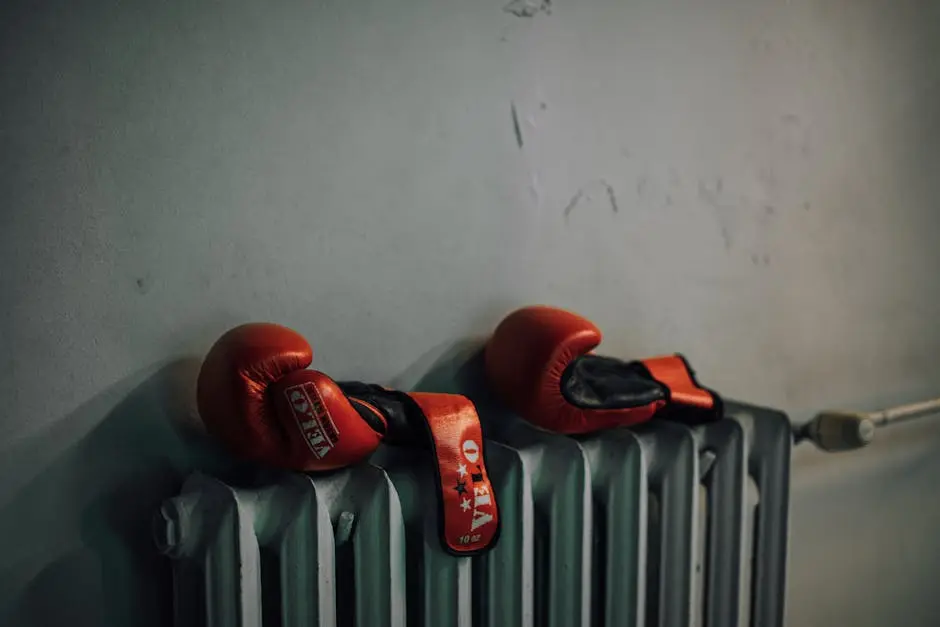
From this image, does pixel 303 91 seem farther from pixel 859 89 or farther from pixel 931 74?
pixel 931 74

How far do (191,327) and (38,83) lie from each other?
0.26 meters

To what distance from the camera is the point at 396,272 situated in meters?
0.98

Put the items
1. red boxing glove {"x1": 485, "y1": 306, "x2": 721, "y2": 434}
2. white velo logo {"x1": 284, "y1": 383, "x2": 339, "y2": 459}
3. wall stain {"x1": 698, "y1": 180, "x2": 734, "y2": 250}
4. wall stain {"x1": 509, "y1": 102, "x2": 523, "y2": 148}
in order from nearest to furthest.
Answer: white velo logo {"x1": 284, "y1": 383, "x2": 339, "y2": 459}, red boxing glove {"x1": 485, "y1": 306, "x2": 721, "y2": 434}, wall stain {"x1": 509, "y1": 102, "x2": 523, "y2": 148}, wall stain {"x1": 698, "y1": 180, "x2": 734, "y2": 250}

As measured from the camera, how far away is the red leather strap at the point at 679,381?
1.08m

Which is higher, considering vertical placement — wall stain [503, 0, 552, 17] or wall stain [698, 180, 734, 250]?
wall stain [503, 0, 552, 17]

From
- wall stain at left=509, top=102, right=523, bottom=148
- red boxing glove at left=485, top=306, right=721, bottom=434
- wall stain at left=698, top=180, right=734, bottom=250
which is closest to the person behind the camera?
red boxing glove at left=485, top=306, right=721, bottom=434

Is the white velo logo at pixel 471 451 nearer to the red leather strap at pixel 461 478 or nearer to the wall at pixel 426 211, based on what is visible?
the red leather strap at pixel 461 478

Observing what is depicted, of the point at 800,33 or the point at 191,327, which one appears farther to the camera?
the point at 800,33

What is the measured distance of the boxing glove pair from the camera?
2.56ft

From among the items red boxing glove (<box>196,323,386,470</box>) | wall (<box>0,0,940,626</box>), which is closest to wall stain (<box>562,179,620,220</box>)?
wall (<box>0,0,940,626</box>)

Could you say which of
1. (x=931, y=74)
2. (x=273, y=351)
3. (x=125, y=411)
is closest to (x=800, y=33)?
(x=931, y=74)

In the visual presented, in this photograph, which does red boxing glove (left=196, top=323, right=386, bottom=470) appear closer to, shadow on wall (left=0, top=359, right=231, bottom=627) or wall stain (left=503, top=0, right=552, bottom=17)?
shadow on wall (left=0, top=359, right=231, bottom=627)

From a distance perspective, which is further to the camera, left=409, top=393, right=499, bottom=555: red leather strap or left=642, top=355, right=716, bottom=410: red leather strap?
left=642, top=355, right=716, bottom=410: red leather strap

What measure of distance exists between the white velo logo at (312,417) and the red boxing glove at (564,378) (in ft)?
0.84
